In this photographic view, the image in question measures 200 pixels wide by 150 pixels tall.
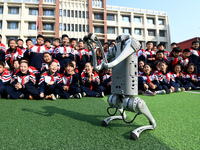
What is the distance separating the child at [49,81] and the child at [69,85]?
0.57 ft

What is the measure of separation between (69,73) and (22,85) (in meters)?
1.31

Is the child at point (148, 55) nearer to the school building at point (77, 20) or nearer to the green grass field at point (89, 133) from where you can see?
the green grass field at point (89, 133)

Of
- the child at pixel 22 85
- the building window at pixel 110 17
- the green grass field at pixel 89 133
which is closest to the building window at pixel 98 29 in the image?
the building window at pixel 110 17

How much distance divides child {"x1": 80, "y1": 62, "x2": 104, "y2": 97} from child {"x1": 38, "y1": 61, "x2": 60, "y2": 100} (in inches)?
32.2

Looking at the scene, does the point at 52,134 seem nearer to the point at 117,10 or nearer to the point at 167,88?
the point at 167,88

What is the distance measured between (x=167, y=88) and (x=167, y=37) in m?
28.1

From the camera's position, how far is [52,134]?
1.53 meters

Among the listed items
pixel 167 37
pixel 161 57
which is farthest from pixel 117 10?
pixel 161 57

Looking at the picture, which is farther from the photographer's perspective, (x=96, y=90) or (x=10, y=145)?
(x=96, y=90)

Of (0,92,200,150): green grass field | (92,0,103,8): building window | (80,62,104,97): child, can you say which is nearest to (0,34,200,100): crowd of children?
(80,62,104,97): child

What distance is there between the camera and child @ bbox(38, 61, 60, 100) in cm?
395

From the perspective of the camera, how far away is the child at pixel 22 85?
3.70m

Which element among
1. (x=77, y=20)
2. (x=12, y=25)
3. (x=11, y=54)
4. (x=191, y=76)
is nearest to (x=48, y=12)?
(x=77, y=20)

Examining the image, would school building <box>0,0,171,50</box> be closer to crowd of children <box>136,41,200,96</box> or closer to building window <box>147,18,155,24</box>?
building window <box>147,18,155,24</box>
